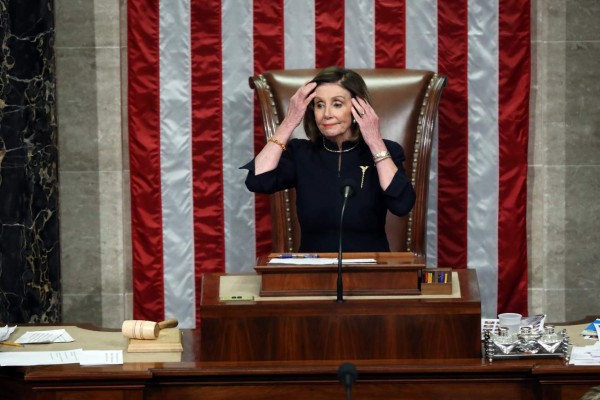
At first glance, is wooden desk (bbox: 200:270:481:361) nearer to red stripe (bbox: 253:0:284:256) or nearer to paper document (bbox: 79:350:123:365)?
paper document (bbox: 79:350:123:365)

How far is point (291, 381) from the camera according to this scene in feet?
12.1

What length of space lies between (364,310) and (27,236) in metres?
2.54

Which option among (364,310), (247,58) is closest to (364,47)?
(247,58)

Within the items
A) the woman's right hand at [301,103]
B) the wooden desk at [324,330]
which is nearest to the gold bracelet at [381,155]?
the woman's right hand at [301,103]

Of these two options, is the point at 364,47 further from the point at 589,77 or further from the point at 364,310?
the point at 364,310

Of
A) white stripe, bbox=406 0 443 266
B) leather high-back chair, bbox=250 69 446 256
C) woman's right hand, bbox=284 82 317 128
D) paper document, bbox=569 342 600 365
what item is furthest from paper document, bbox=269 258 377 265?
white stripe, bbox=406 0 443 266

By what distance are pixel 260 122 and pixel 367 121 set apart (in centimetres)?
125

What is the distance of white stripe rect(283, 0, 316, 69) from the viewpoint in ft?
19.1

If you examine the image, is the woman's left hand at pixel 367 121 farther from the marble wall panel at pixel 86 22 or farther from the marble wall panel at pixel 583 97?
the marble wall panel at pixel 86 22

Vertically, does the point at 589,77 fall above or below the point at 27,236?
above

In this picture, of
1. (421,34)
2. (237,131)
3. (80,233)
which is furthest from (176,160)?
(421,34)

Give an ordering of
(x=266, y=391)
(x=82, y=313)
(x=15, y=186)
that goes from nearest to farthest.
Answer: (x=266, y=391)
(x=15, y=186)
(x=82, y=313)

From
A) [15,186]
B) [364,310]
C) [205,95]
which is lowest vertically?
[364,310]

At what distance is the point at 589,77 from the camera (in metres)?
5.88
